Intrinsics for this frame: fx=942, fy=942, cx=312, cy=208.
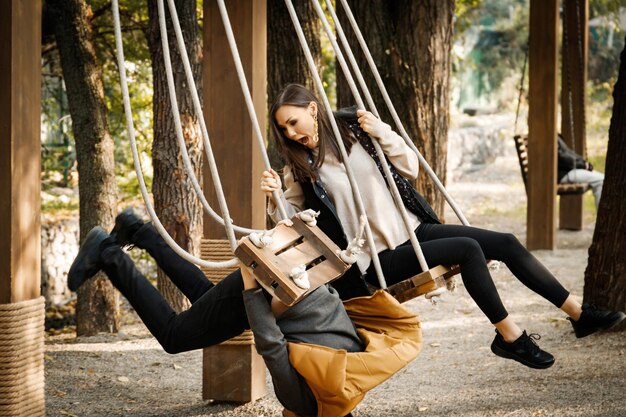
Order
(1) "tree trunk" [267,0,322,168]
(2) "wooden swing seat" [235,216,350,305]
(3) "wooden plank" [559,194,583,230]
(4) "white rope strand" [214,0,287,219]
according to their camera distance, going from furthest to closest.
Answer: (3) "wooden plank" [559,194,583,230]
(1) "tree trunk" [267,0,322,168]
(4) "white rope strand" [214,0,287,219]
(2) "wooden swing seat" [235,216,350,305]

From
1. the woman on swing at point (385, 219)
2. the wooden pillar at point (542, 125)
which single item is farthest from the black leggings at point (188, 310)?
the wooden pillar at point (542, 125)

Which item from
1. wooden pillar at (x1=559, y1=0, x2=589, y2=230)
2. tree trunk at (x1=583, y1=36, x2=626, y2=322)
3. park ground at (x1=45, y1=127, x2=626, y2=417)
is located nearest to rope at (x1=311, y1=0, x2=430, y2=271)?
park ground at (x1=45, y1=127, x2=626, y2=417)

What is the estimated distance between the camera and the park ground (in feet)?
13.2

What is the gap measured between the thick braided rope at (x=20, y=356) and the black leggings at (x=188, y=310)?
31cm

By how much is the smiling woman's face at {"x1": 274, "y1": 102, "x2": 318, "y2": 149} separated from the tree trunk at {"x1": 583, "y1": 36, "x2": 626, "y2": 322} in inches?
89.4

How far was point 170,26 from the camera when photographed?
6191mm

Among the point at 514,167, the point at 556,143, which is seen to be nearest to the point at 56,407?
the point at 556,143

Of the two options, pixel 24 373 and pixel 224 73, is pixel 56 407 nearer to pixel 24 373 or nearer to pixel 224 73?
pixel 24 373

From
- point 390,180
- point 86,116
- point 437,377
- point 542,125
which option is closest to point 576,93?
point 542,125

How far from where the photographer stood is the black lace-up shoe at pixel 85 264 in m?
3.16

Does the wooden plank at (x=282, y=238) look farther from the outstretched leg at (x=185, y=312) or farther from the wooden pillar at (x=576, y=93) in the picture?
the wooden pillar at (x=576, y=93)

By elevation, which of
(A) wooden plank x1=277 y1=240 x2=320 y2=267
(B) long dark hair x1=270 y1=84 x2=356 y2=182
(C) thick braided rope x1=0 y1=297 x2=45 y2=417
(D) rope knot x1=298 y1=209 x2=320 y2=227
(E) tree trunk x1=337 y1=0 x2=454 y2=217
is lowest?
(C) thick braided rope x1=0 y1=297 x2=45 y2=417

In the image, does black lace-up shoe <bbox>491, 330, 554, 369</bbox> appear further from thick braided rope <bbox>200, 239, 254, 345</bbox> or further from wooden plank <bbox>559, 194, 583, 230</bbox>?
wooden plank <bbox>559, 194, 583, 230</bbox>

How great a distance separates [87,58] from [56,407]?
3260 millimetres
